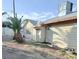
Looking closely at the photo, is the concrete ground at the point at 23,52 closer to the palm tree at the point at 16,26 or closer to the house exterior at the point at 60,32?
the palm tree at the point at 16,26

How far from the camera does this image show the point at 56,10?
169cm

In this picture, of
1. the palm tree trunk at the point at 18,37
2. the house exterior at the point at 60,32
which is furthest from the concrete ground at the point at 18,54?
the house exterior at the point at 60,32

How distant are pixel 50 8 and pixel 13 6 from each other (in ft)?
1.50

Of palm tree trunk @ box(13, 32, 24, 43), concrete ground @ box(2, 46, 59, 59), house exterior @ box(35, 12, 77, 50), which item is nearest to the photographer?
concrete ground @ box(2, 46, 59, 59)

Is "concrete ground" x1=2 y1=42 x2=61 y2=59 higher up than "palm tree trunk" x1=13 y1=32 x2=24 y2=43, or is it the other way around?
"palm tree trunk" x1=13 y1=32 x2=24 y2=43

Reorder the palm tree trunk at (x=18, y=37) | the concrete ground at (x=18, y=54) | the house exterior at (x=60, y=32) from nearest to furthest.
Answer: the concrete ground at (x=18, y=54)
the palm tree trunk at (x=18, y=37)
the house exterior at (x=60, y=32)

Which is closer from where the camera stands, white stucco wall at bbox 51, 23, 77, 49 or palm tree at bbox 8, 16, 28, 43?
palm tree at bbox 8, 16, 28, 43

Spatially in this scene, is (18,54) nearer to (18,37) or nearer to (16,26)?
(18,37)

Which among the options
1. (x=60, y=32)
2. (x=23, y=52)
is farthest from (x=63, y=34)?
(x=23, y=52)

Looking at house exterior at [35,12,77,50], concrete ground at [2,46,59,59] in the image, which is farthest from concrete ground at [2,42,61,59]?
house exterior at [35,12,77,50]

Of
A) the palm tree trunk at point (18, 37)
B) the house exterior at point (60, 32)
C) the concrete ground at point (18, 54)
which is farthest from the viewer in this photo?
the house exterior at point (60, 32)

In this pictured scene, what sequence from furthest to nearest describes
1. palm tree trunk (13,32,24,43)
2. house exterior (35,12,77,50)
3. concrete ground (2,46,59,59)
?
house exterior (35,12,77,50), palm tree trunk (13,32,24,43), concrete ground (2,46,59,59)

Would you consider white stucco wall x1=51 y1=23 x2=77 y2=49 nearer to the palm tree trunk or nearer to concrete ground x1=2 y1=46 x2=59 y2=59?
concrete ground x1=2 y1=46 x2=59 y2=59

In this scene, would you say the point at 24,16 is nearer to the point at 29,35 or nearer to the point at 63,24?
the point at 29,35
